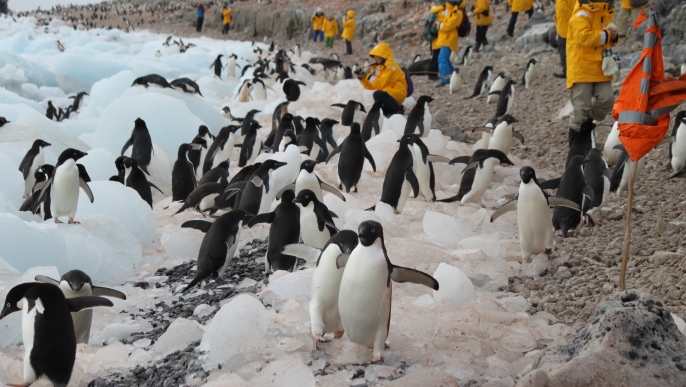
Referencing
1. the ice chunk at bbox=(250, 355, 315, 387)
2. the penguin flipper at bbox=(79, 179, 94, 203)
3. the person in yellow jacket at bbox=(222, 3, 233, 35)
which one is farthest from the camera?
the person in yellow jacket at bbox=(222, 3, 233, 35)

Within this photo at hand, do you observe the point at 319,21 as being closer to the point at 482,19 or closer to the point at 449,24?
the point at 482,19

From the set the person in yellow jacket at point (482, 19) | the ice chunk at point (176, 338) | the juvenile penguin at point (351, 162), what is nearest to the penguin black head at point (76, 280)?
the ice chunk at point (176, 338)

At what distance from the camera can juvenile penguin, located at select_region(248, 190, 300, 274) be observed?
14.4 ft

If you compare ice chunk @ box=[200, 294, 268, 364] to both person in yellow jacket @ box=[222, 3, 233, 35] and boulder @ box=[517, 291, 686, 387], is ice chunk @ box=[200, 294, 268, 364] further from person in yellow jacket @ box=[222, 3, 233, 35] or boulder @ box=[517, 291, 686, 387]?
person in yellow jacket @ box=[222, 3, 233, 35]

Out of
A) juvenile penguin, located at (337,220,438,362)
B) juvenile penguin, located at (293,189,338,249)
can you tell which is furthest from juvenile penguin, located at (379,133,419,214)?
juvenile penguin, located at (337,220,438,362)

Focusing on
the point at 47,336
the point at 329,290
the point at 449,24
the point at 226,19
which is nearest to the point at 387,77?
the point at 449,24

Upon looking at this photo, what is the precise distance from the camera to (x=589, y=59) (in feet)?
21.0

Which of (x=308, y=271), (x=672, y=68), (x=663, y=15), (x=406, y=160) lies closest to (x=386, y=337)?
(x=308, y=271)

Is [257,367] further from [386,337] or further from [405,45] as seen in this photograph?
[405,45]

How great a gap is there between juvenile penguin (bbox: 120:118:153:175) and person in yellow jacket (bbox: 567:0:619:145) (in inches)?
164

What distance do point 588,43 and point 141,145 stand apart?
440 cm

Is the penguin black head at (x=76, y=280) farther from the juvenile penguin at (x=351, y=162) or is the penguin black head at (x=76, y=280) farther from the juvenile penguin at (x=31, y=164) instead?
the juvenile penguin at (x=31, y=164)

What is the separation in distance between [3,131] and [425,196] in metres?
4.34

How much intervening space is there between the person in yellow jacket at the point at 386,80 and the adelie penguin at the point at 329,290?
6.45 metres
